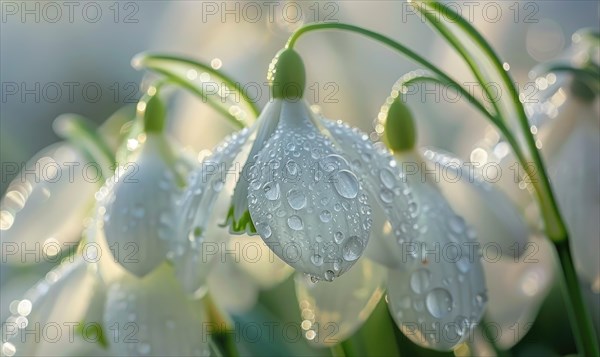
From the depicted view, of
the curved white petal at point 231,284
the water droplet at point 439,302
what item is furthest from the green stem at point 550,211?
the curved white petal at point 231,284

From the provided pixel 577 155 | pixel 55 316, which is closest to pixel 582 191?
pixel 577 155

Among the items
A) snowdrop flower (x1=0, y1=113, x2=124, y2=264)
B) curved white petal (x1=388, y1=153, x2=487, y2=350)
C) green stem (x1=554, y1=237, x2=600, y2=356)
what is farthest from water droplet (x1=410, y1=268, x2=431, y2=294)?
snowdrop flower (x1=0, y1=113, x2=124, y2=264)

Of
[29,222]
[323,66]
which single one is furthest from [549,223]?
[323,66]

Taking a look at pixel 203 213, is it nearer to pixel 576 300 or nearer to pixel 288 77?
pixel 288 77

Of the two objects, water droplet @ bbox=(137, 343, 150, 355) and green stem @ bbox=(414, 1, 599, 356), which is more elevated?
green stem @ bbox=(414, 1, 599, 356)

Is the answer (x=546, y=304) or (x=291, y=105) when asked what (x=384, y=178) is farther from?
(x=546, y=304)

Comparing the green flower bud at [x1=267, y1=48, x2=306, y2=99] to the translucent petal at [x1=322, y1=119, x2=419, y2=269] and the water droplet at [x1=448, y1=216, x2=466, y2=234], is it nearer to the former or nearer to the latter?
the translucent petal at [x1=322, y1=119, x2=419, y2=269]

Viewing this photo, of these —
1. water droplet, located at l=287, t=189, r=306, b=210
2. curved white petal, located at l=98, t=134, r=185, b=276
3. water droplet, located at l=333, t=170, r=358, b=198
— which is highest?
water droplet, located at l=333, t=170, r=358, b=198

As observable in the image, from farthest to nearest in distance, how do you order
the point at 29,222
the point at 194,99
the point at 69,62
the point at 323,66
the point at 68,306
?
1. the point at 69,62
2. the point at 323,66
3. the point at 194,99
4. the point at 29,222
5. the point at 68,306
